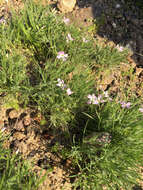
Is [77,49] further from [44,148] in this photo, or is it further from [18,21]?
[44,148]

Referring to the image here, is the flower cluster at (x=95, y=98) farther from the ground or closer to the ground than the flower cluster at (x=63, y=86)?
closer to the ground

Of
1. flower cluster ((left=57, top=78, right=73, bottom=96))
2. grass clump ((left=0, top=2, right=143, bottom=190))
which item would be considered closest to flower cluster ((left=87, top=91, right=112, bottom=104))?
grass clump ((left=0, top=2, right=143, bottom=190))

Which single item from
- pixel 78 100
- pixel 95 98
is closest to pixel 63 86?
pixel 78 100

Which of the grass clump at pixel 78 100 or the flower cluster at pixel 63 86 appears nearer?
the grass clump at pixel 78 100

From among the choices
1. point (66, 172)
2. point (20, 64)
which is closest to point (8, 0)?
point (20, 64)

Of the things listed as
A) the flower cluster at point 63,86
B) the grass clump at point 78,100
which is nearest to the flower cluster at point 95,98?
the grass clump at point 78,100

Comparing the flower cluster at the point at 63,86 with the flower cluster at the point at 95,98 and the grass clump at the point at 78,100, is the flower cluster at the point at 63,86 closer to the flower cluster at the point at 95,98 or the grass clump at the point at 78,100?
the grass clump at the point at 78,100

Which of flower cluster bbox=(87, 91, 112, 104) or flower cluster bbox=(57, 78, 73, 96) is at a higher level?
flower cluster bbox=(57, 78, 73, 96)

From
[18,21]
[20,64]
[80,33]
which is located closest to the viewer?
[20,64]

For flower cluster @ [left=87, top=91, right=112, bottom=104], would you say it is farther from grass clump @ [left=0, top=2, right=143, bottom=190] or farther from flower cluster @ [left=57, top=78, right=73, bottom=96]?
flower cluster @ [left=57, top=78, right=73, bottom=96]
